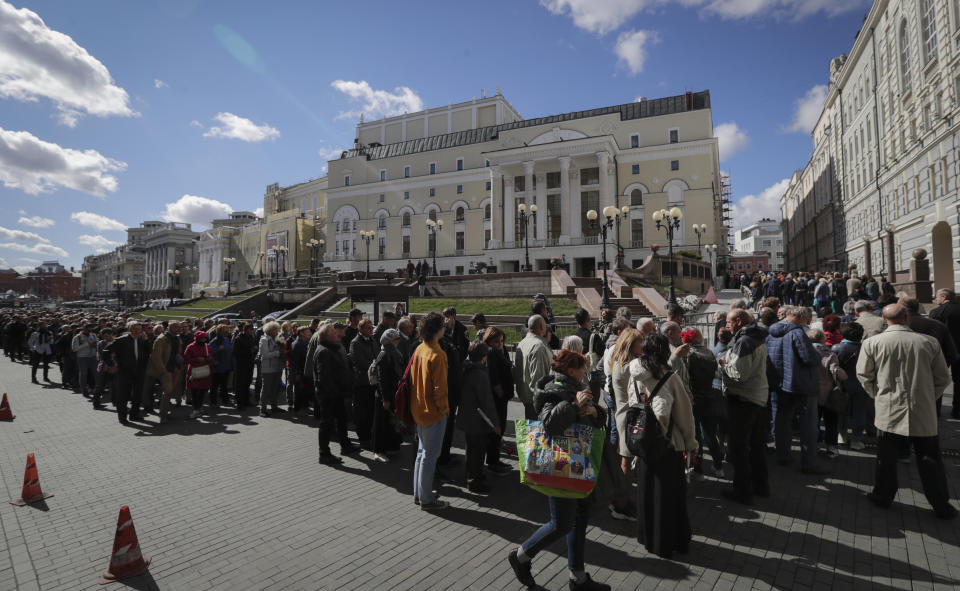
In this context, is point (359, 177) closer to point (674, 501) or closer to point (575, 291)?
point (575, 291)

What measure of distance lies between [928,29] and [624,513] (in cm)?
3366

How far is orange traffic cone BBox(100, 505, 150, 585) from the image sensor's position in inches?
148

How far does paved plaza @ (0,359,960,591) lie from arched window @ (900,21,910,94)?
31.4 m

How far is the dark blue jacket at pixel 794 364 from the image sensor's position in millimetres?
5512

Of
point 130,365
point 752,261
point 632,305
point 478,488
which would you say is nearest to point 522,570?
point 478,488

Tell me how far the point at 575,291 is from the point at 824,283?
1082cm

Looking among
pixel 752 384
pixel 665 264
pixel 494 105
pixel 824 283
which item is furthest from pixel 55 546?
pixel 494 105

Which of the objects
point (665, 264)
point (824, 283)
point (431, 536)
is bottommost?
point (431, 536)

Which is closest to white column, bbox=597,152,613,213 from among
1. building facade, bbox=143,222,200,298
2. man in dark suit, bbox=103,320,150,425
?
man in dark suit, bbox=103,320,150,425

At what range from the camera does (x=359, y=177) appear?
2552 inches

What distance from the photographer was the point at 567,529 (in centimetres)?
337

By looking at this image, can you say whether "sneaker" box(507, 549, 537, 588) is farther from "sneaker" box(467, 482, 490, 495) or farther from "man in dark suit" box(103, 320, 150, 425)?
"man in dark suit" box(103, 320, 150, 425)

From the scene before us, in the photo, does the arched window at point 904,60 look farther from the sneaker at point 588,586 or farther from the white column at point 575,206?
the sneaker at point 588,586

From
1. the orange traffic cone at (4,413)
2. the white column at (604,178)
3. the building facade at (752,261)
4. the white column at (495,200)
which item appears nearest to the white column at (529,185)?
the white column at (495,200)
